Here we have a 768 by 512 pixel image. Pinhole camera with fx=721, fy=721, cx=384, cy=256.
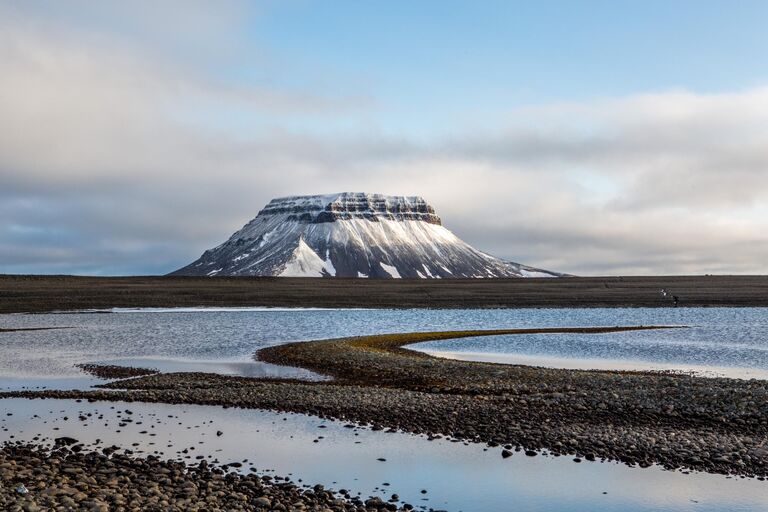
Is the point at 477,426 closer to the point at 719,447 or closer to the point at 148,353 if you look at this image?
the point at 719,447

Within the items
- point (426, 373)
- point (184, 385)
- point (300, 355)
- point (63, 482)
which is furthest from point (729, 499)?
point (300, 355)

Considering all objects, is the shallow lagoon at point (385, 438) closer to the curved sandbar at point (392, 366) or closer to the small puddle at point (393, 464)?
the small puddle at point (393, 464)

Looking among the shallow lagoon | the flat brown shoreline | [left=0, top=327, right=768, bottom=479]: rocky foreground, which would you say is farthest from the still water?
the flat brown shoreline

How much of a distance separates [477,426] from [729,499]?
8.26 metres

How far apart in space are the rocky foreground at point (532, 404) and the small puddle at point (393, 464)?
109 cm

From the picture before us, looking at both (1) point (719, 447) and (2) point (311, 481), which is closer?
(2) point (311, 481)

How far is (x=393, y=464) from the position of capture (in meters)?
18.4

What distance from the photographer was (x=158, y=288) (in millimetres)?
137625

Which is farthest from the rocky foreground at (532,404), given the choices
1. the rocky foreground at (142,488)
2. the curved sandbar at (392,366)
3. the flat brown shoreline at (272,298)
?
the flat brown shoreline at (272,298)

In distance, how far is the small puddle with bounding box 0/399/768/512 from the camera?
15.7 metres

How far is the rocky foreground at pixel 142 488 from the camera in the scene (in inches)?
542

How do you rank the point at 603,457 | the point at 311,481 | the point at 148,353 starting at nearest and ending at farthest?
the point at 311,481 < the point at 603,457 < the point at 148,353

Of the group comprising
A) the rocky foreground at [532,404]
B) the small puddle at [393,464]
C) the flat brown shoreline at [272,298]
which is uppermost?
the flat brown shoreline at [272,298]

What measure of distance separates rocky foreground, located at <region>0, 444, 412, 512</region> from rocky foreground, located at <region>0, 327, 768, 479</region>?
6.44 meters
